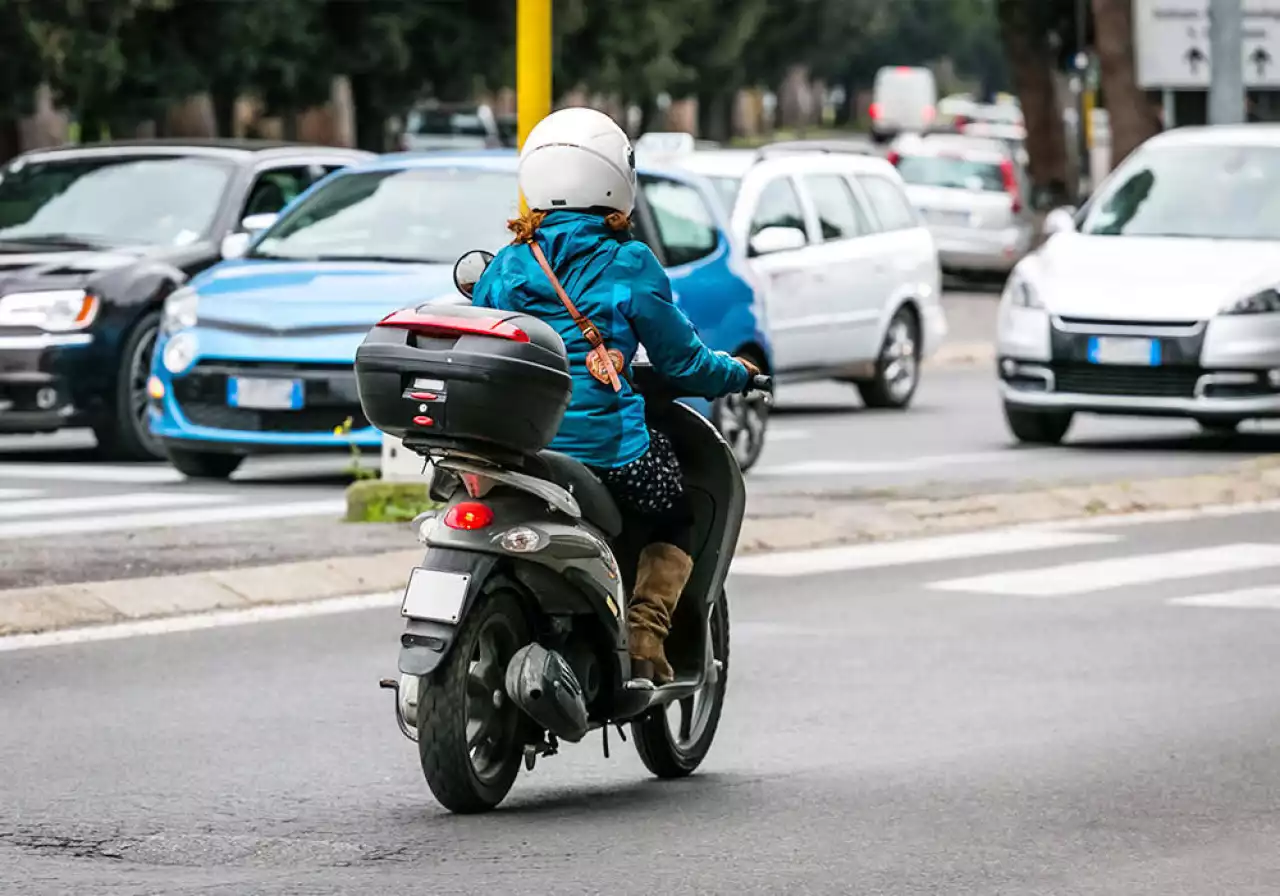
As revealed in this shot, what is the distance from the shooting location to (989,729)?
8664mm

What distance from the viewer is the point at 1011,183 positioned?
125 ft

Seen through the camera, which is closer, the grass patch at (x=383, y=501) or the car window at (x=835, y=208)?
the grass patch at (x=383, y=501)

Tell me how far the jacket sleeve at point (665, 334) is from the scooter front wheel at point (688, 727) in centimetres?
79

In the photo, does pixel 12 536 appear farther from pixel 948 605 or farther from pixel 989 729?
pixel 989 729

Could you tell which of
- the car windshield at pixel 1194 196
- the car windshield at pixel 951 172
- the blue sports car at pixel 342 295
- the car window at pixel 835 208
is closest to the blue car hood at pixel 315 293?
the blue sports car at pixel 342 295

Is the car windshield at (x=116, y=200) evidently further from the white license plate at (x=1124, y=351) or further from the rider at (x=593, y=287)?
the rider at (x=593, y=287)

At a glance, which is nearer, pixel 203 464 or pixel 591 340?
pixel 591 340

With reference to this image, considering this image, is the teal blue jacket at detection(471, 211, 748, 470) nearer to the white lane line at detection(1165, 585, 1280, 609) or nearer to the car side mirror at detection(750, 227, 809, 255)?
the white lane line at detection(1165, 585, 1280, 609)

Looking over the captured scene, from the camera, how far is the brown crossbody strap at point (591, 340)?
7.18 metres

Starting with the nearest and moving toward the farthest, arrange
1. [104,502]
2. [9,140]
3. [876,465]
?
[104,502] → [876,465] → [9,140]

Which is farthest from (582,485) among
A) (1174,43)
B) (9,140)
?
(9,140)

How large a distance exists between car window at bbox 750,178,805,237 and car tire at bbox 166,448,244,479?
5697 mm

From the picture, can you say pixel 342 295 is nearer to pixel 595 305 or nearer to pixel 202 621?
pixel 202 621

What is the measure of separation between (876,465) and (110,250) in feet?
13.8
